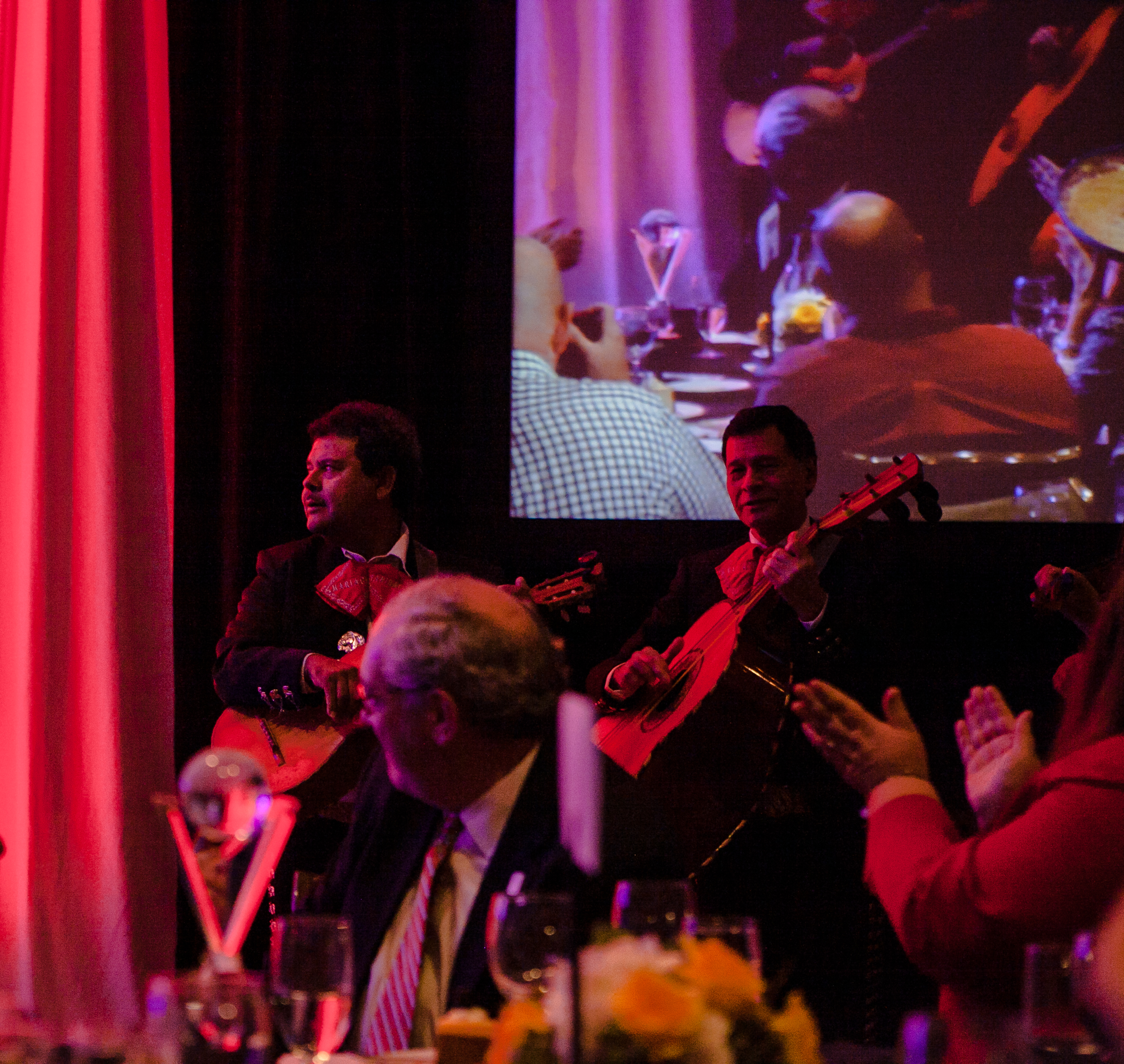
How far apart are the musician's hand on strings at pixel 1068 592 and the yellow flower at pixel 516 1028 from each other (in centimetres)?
209

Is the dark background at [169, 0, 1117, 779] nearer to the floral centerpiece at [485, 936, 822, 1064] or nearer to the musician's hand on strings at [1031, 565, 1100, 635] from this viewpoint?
the musician's hand on strings at [1031, 565, 1100, 635]

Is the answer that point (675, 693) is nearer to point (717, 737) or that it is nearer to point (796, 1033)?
point (717, 737)

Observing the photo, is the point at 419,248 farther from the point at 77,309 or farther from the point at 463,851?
the point at 463,851

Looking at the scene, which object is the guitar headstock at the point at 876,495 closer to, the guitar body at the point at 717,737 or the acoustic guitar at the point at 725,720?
the acoustic guitar at the point at 725,720

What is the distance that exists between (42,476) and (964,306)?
8.34 ft

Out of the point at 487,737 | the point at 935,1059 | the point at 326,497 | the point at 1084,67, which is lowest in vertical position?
the point at 935,1059

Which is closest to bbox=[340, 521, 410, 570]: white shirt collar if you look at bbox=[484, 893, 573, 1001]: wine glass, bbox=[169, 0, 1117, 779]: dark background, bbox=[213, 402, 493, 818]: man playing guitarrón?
bbox=[213, 402, 493, 818]: man playing guitarrón

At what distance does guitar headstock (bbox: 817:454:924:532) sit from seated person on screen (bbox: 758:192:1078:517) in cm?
72

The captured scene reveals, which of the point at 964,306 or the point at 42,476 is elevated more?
the point at 964,306

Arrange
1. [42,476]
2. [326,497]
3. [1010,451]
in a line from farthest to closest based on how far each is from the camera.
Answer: [1010,451] → [42,476] → [326,497]

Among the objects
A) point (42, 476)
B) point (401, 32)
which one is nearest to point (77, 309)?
point (42, 476)

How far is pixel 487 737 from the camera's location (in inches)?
65.6

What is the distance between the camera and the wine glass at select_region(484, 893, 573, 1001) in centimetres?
121

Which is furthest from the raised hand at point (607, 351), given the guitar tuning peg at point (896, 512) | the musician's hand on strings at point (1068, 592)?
the musician's hand on strings at point (1068, 592)
